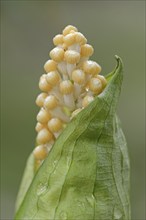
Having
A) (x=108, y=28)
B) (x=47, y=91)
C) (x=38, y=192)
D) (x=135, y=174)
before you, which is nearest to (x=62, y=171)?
(x=38, y=192)

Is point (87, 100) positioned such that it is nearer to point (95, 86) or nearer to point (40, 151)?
point (95, 86)

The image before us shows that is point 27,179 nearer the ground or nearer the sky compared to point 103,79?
Result: nearer the ground

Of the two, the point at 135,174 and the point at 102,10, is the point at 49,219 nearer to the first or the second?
the point at 135,174

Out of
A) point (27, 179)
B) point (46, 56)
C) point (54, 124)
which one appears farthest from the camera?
point (46, 56)

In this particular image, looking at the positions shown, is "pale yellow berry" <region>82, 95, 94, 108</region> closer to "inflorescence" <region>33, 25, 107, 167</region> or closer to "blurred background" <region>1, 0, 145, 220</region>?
"inflorescence" <region>33, 25, 107, 167</region>

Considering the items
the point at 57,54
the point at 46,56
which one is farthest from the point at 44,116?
the point at 46,56

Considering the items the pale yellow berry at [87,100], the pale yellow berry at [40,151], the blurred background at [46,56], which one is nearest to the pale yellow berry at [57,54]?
the pale yellow berry at [87,100]

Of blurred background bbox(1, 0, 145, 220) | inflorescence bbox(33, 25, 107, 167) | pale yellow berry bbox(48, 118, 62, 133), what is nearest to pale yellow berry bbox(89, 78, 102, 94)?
inflorescence bbox(33, 25, 107, 167)
